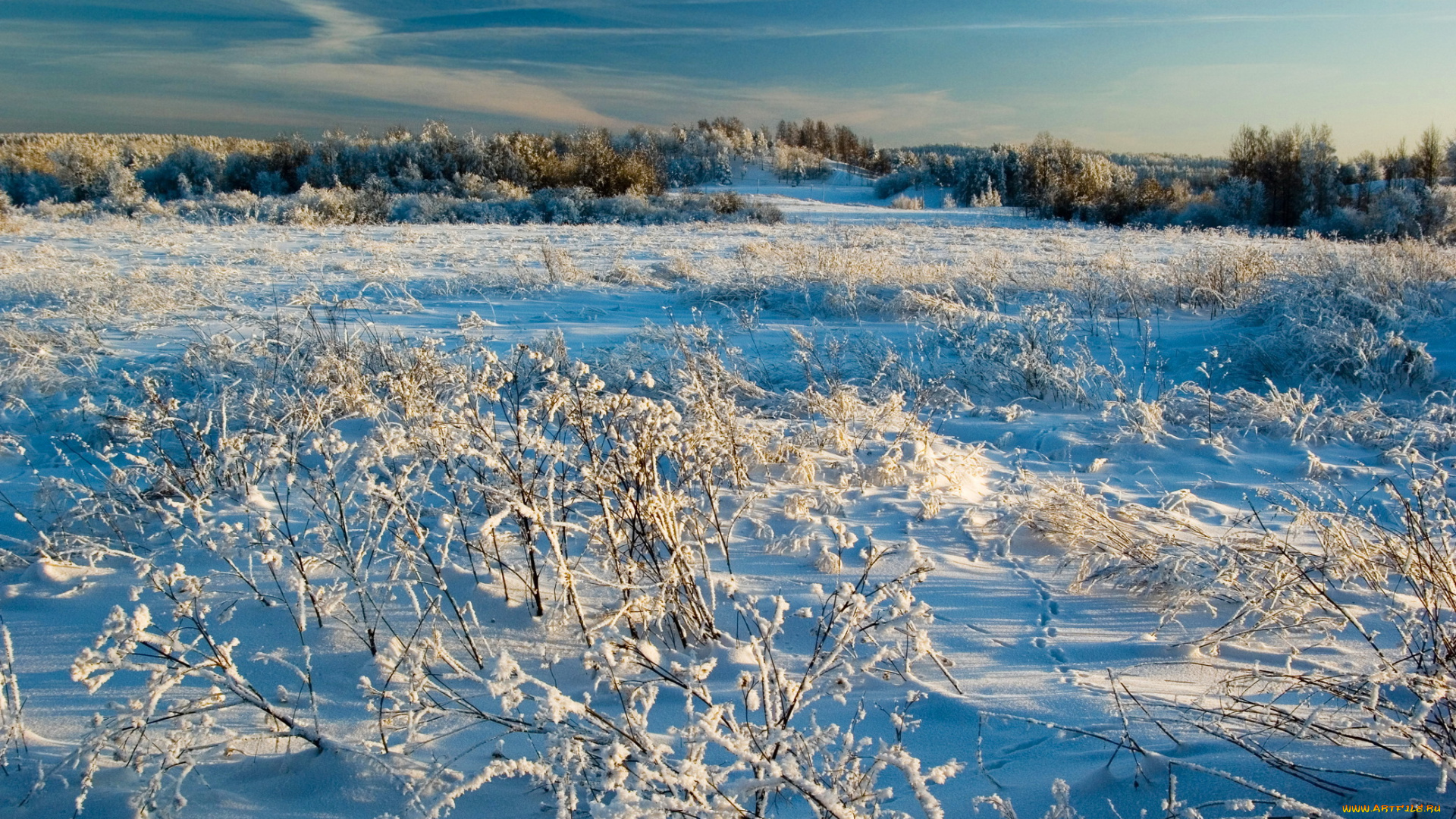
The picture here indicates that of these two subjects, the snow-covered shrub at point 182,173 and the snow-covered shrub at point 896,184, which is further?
the snow-covered shrub at point 896,184

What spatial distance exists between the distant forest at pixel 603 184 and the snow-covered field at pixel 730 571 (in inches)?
555

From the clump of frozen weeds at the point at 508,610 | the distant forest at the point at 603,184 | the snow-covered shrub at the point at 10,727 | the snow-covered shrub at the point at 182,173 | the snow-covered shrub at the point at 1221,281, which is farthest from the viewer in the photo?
the snow-covered shrub at the point at 182,173

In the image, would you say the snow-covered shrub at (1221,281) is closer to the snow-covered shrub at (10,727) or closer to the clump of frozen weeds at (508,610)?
the clump of frozen weeds at (508,610)

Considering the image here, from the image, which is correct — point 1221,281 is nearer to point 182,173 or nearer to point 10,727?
point 10,727

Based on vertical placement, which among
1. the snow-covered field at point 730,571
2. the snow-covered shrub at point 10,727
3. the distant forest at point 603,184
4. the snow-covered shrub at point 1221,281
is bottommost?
the snow-covered shrub at point 10,727

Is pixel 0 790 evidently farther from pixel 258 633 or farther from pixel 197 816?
pixel 258 633

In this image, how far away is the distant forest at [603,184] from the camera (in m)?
19.7

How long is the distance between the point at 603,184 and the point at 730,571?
2491cm

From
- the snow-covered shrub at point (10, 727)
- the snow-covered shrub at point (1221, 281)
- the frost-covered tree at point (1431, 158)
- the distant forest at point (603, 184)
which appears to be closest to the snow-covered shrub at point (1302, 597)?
the snow-covered shrub at point (10, 727)

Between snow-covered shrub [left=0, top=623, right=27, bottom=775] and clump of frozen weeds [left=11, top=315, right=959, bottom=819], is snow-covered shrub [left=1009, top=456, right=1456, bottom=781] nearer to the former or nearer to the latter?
clump of frozen weeds [left=11, top=315, right=959, bottom=819]

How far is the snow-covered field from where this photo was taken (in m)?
1.76

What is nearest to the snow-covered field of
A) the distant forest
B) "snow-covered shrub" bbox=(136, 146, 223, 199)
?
the distant forest

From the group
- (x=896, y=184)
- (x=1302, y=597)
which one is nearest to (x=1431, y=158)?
(x=896, y=184)

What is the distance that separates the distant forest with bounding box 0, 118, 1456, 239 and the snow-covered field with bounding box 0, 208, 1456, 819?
14.1 meters
